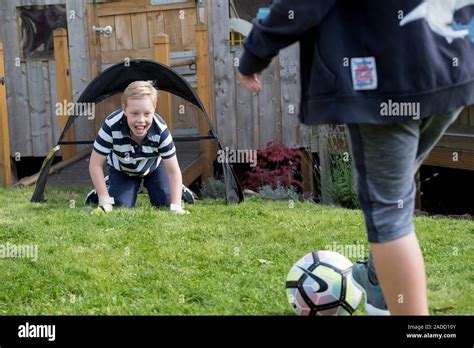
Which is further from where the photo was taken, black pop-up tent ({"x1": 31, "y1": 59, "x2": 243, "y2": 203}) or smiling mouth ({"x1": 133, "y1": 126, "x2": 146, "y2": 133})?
black pop-up tent ({"x1": 31, "y1": 59, "x2": 243, "y2": 203})

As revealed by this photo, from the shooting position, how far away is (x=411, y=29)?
207 centimetres

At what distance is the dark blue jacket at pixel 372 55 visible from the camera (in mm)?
2066

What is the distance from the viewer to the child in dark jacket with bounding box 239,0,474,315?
2068mm

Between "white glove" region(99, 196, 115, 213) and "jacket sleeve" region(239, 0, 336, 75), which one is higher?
"jacket sleeve" region(239, 0, 336, 75)

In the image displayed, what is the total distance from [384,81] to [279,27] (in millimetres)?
326

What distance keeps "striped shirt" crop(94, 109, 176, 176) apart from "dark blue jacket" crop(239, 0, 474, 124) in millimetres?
3485

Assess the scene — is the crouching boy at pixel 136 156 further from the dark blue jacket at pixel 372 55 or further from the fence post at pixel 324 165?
the dark blue jacket at pixel 372 55

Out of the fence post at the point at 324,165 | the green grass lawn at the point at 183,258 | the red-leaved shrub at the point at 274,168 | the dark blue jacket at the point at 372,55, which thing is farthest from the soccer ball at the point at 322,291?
the red-leaved shrub at the point at 274,168

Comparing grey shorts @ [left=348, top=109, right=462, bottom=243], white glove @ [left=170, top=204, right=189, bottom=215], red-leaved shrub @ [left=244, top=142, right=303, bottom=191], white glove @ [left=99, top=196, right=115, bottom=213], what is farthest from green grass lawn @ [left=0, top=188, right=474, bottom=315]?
red-leaved shrub @ [left=244, top=142, right=303, bottom=191]

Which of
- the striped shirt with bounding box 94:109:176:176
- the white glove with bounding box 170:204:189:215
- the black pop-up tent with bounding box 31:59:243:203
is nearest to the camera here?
the white glove with bounding box 170:204:189:215

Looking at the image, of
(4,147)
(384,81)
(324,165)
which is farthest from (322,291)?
(4,147)

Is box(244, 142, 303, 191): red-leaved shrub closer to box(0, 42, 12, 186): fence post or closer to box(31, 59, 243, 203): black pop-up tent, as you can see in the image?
box(31, 59, 243, 203): black pop-up tent

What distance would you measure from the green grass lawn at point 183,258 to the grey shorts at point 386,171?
33.0 inches

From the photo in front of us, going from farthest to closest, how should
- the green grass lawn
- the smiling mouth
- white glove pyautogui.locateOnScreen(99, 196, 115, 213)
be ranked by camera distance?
the smiling mouth < white glove pyautogui.locateOnScreen(99, 196, 115, 213) < the green grass lawn
